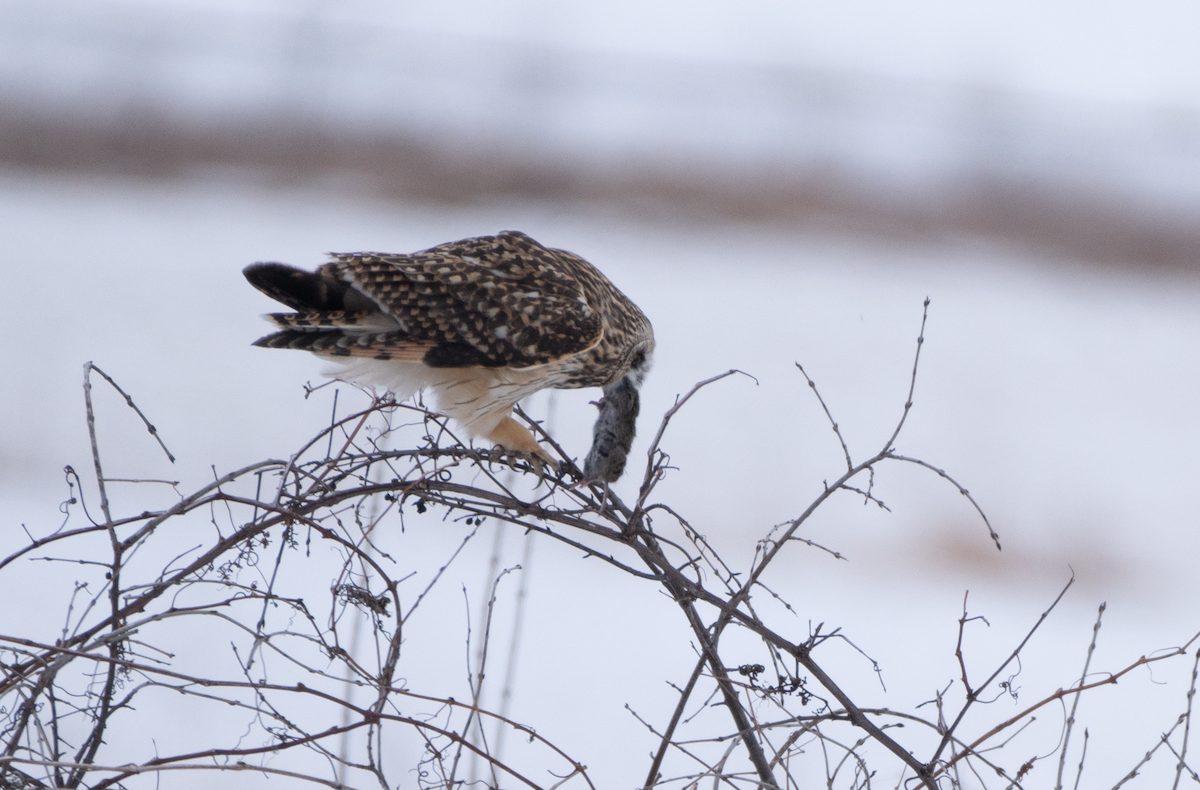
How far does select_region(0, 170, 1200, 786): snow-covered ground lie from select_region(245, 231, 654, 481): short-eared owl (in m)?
1.61

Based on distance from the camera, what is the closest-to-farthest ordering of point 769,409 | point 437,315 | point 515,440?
point 437,315 < point 515,440 < point 769,409

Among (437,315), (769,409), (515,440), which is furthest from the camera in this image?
(769,409)

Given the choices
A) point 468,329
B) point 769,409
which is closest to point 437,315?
point 468,329

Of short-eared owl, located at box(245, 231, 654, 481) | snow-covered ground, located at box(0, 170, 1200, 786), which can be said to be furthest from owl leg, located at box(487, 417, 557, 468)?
snow-covered ground, located at box(0, 170, 1200, 786)

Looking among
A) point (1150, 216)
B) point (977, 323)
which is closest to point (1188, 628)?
point (977, 323)

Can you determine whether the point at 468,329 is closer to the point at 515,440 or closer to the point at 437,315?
the point at 437,315

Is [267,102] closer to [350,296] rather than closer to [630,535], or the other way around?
[350,296]

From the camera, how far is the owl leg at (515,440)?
245 cm

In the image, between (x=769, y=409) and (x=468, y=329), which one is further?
(x=769, y=409)

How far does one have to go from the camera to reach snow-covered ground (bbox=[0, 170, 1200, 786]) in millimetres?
4613

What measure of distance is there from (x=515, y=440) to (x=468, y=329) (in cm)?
34

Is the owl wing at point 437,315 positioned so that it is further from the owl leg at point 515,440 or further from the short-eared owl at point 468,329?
the owl leg at point 515,440

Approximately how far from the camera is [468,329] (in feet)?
7.32

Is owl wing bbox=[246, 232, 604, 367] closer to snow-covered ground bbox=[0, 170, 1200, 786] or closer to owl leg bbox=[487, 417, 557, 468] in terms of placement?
owl leg bbox=[487, 417, 557, 468]
